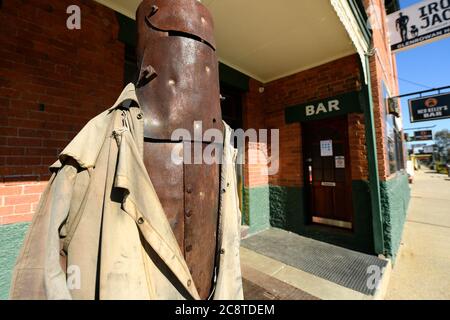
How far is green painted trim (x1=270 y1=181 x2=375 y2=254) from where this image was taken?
3.92 metres

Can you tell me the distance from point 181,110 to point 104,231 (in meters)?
0.62

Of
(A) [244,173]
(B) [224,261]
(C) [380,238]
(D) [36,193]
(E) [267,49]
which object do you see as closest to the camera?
(B) [224,261]

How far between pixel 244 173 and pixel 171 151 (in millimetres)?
3765

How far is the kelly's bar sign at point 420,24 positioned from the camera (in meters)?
4.43

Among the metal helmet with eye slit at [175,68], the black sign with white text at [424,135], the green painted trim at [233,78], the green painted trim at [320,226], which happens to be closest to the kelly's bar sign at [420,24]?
the green painted trim at [320,226]

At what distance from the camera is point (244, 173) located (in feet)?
15.5

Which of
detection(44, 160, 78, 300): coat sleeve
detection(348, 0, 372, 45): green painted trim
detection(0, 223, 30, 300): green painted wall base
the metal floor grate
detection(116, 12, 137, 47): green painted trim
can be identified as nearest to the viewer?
detection(44, 160, 78, 300): coat sleeve

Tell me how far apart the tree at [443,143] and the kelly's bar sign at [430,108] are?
66.6m

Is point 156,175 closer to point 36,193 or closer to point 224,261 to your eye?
point 224,261

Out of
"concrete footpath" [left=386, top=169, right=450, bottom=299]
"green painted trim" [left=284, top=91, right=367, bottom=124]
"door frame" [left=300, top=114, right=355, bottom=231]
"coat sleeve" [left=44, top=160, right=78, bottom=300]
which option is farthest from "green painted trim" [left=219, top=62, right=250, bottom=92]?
"concrete footpath" [left=386, top=169, right=450, bottom=299]

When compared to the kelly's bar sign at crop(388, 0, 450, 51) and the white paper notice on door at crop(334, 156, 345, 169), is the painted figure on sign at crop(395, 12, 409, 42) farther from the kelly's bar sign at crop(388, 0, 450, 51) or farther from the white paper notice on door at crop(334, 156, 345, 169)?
the white paper notice on door at crop(334, 156, 345, 169)

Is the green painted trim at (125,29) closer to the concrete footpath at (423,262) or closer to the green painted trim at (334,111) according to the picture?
the green painted trim at (334,111)

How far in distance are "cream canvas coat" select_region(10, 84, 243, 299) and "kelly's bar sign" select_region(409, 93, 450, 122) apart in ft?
24.2

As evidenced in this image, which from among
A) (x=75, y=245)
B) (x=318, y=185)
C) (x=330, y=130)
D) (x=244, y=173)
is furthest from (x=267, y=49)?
(x=75, y=245)
